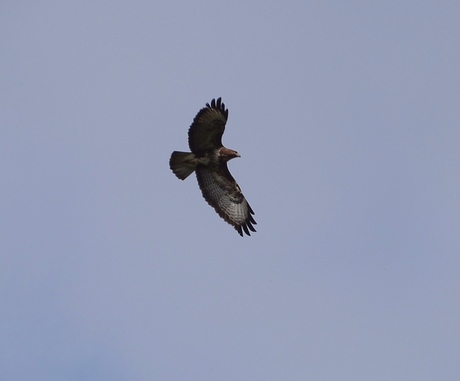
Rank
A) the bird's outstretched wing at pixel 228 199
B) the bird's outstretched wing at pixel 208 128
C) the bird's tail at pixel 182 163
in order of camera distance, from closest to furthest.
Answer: the bird's outstretched wing at pixel 208 128 → the bird's tail at pixel 182 163 → the bird's outstretched wing at pixel 228 199

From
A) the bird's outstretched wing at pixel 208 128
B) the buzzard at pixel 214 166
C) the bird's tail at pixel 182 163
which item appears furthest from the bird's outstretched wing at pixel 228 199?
the bird's outstretched wing at pixel 208 128

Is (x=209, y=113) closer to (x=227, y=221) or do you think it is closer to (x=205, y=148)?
(x=205, y=148)

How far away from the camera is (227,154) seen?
21234 millimetres

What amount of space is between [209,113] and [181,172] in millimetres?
1431

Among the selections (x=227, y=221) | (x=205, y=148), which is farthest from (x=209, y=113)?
(x=227, y=221)

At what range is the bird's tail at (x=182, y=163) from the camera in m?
21.1

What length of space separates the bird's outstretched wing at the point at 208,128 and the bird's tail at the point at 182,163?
19 centimetres

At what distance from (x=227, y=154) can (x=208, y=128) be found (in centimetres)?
74

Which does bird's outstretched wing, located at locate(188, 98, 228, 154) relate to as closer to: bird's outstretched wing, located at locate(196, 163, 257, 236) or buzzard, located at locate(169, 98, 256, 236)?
buzzard, located at locate(169, 98, 256, 236)

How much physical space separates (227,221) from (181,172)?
1445 mm

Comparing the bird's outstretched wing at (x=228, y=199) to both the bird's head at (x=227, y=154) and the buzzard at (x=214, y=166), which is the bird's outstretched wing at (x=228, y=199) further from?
the bird's head at (x=227, y=154)

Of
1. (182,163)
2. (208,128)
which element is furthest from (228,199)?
(208,128)

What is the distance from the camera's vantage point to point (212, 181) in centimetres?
2184

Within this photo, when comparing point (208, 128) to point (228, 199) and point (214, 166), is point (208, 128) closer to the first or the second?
point (214, 166)
